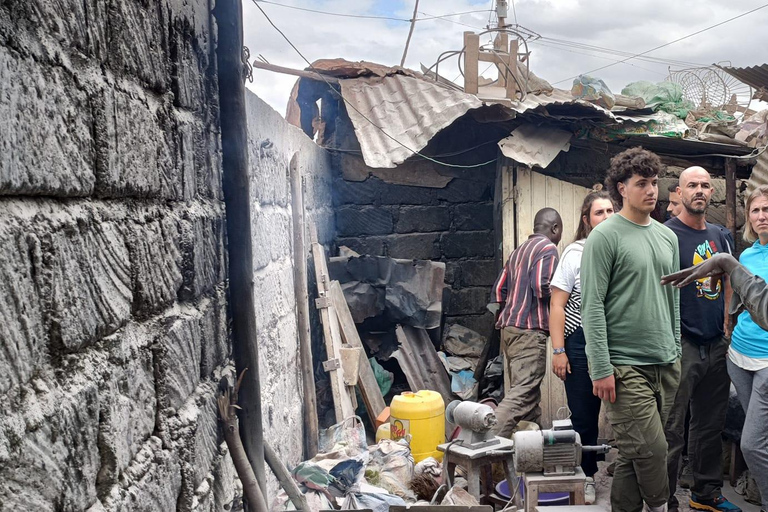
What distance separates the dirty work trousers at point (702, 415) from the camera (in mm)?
4164

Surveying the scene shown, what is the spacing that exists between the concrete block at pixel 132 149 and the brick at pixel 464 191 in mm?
5204

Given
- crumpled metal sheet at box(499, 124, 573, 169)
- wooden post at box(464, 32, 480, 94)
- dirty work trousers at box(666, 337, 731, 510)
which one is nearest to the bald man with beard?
dirty work trousers at box(666, 337, 731, 510)

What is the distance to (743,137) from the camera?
6535mm

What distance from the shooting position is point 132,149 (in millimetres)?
1331

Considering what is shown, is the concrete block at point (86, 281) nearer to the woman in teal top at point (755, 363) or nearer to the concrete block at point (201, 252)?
the concrete block at point (201, 252)

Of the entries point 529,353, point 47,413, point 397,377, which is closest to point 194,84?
point 47,413

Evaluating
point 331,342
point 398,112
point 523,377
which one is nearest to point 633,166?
point 523,377

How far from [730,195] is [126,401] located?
19.4ft

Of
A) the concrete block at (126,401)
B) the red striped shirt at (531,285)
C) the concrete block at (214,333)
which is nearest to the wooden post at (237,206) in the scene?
the concrete block at (214,333)

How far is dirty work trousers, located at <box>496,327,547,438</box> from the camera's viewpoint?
16.1ft

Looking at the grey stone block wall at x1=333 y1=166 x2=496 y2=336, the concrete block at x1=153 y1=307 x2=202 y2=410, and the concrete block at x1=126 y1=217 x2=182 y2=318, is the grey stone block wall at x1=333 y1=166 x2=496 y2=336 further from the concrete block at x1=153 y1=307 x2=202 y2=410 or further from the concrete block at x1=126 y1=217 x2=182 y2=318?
the concrete block at x1=126 y1=217 x2=182 y2=318

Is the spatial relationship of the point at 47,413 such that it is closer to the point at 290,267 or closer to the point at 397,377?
the point at 290,267

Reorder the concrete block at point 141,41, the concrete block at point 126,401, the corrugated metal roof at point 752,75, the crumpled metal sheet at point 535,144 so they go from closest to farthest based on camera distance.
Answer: the concrete block at point 126,401
the concrete block at point 141,41
the corrugated metal roof at point 752,75
the crumpled metal sheet at point 535,144

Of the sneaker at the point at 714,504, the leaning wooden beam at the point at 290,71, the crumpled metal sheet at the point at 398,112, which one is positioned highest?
the leaning wooden beam at the point at 290,71
